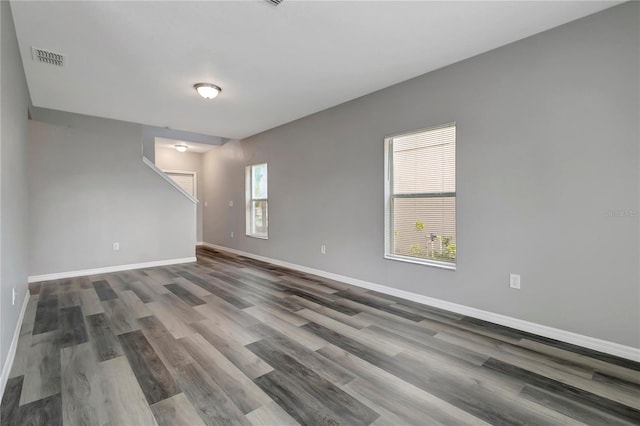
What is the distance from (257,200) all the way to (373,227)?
3.15 metres

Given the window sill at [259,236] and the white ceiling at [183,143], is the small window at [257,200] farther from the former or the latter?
the white ceiling at [183,143]

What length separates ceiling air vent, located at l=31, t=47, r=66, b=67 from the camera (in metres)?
2.82

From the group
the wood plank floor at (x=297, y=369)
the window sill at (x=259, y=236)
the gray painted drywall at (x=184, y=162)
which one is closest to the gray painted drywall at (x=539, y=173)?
the wood plank floor at (x=297, y=369)

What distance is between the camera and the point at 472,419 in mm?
1582

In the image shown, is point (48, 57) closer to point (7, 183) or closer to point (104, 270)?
point (7, 183)

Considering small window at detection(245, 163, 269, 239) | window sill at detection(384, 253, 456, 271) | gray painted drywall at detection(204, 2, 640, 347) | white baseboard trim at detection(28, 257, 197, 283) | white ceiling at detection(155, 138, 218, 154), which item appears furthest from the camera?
white ceiling at detection(155, 138, 218, 154)

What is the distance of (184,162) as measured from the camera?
25.9 ft

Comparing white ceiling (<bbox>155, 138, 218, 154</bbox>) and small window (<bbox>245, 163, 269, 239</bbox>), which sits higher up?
white ceiling (<bbox>155, 138, 218, 154</bbox>)

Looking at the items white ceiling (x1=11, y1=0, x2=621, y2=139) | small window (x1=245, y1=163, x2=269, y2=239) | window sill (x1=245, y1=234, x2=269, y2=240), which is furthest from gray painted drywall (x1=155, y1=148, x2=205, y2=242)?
white ceiling (x1=11, y1=0, x2=621, y2=139)

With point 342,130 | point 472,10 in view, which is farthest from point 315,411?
point 342,130

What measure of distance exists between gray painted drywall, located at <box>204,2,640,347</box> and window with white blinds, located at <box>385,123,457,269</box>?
12 centimetres

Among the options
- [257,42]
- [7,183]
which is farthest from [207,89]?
[7,183]

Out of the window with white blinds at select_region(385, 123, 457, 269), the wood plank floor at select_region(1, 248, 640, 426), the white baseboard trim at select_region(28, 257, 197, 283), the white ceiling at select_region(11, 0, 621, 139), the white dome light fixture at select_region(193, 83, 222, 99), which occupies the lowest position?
the wood plank floor at select_region(1, 248, 640, 426)

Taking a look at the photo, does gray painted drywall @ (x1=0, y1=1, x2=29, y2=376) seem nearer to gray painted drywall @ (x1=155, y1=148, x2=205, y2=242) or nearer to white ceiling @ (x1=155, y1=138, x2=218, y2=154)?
white ceiling @ (x1=155, y1=138, x2=218, y2=154)
